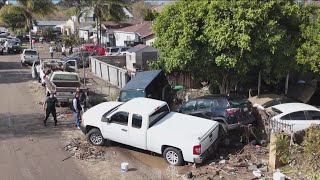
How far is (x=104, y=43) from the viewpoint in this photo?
55000 mm

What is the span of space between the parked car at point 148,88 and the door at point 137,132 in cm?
409

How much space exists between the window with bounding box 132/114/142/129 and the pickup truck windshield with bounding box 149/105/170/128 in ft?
1.13

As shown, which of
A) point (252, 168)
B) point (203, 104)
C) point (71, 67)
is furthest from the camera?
point (71, 67)

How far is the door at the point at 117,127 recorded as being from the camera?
12555 mm

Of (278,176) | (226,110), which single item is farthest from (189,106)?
(278,176)

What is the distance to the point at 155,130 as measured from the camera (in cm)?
1197

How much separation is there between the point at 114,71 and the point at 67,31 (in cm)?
5041

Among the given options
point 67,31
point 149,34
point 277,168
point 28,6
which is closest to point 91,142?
point 277,168

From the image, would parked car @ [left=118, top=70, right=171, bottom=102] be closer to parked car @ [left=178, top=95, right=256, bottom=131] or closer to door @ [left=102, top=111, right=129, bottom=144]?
parked car @ [left=178, top=95, right=256, bottom=131]

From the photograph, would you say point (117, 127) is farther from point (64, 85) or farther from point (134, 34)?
point (134, 34)

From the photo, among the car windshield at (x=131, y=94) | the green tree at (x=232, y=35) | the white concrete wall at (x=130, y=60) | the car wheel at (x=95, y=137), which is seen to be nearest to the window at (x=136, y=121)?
the car wheel at (x=95, y=137)

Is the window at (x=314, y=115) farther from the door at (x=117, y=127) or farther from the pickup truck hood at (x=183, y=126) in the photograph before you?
the door at (x=117, y=127)

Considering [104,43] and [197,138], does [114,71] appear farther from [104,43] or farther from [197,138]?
[104,43]

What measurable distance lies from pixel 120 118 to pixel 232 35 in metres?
5.61
